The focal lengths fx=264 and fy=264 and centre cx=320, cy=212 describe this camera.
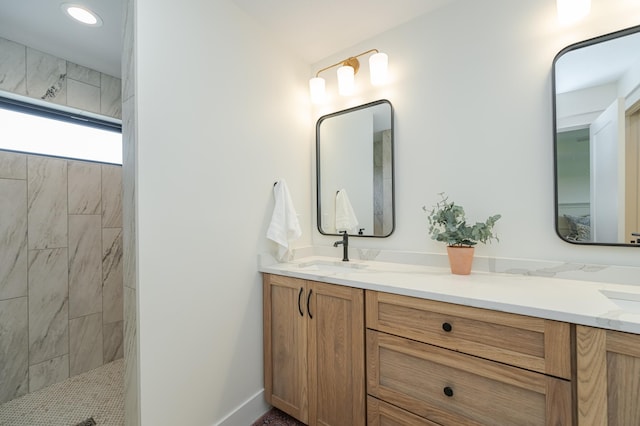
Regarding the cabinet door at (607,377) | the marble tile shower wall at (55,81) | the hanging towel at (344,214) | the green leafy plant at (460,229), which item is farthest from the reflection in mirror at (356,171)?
the marble tile shower wall at (55,81)

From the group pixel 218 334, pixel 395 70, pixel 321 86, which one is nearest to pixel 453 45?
pixel 395 70

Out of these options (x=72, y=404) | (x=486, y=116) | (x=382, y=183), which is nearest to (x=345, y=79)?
(x=382, y=183)

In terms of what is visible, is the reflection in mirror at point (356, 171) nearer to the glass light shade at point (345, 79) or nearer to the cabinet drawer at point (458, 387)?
the glass light shade at point (345, 79)

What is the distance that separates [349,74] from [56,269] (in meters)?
2.59

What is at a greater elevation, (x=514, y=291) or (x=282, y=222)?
(x=282, y=222)

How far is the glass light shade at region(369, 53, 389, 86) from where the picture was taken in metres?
1.73

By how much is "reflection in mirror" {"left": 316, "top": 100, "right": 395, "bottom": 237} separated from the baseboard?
3.90 feet

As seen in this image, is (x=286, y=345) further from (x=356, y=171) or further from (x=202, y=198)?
(x=356, y=171)

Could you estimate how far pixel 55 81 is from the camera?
1.95m

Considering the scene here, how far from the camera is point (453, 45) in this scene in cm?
158

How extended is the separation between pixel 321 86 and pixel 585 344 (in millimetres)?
2012

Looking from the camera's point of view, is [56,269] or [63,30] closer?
[63,30]

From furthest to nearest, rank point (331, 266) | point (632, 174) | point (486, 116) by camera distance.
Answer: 1. point (331, 266)
2. point (486, 116)
3. point (632, 174)

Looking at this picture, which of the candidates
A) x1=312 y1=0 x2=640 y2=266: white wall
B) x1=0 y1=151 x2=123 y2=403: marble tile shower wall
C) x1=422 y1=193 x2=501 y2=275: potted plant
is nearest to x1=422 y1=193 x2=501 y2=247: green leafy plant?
x1=422 y1=193 x2=501 y2=275: potted plant
